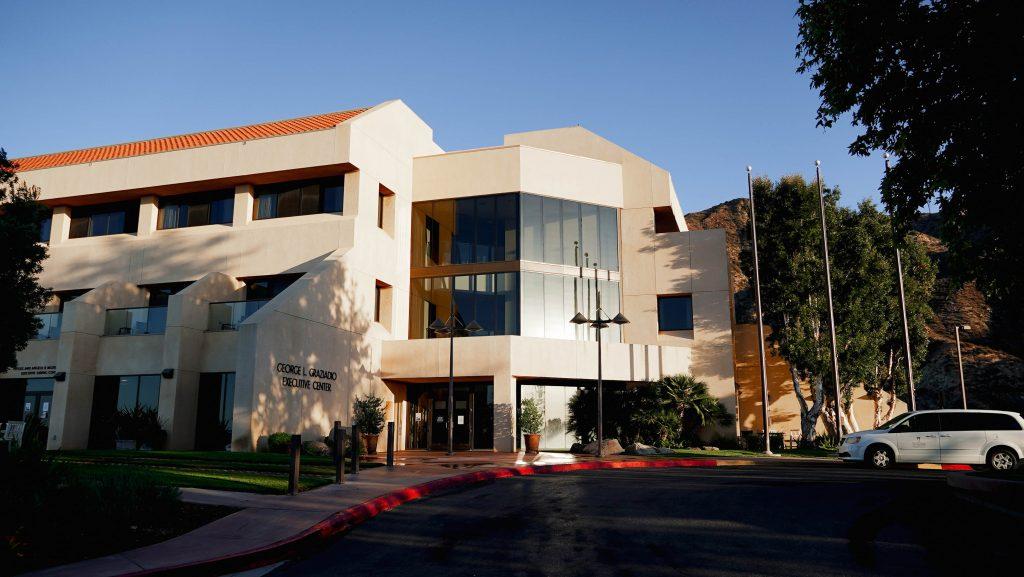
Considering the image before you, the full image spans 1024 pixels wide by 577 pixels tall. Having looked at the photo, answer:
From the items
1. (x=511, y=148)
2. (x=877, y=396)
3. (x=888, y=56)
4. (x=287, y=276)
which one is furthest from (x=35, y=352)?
(x=877, y=396)

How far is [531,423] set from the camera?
31109mm

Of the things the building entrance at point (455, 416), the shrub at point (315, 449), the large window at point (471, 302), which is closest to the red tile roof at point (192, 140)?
the large window at point (471, 302)

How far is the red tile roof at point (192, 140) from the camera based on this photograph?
3350cm

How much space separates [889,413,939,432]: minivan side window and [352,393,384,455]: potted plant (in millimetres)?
17804

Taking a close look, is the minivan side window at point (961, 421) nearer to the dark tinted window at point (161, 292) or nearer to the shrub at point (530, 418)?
the shrub at point (530, 418)

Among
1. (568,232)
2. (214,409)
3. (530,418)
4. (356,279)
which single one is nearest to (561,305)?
(568,232)

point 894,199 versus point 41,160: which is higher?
point 41,160

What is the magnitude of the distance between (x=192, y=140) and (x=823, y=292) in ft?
104

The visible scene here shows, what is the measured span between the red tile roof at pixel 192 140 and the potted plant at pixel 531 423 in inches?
591

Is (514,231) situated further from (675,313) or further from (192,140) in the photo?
(192,140)

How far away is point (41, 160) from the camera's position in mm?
39156

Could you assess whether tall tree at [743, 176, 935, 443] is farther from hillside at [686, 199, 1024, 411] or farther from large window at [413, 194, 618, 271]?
large window at [413, 194, 618, 271]

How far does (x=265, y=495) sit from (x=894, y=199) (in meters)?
12.4

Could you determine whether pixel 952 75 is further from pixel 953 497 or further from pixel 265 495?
pixel 265 495
